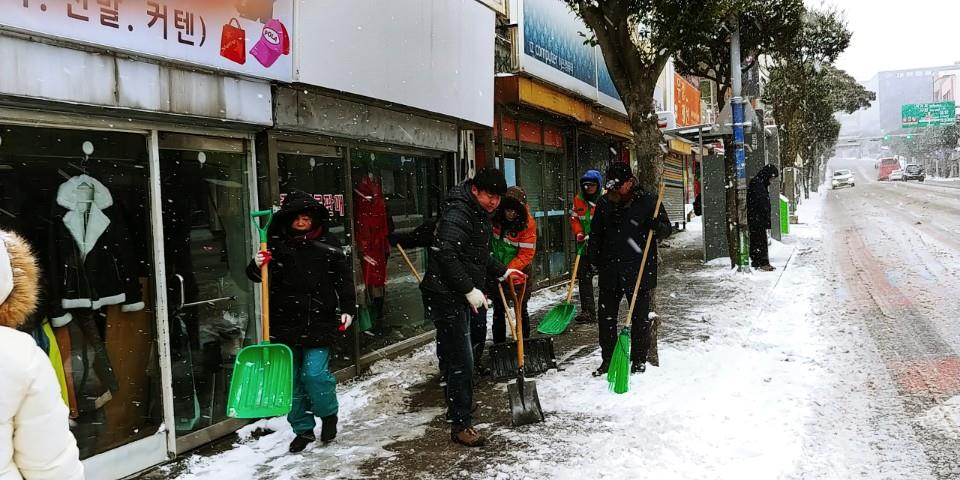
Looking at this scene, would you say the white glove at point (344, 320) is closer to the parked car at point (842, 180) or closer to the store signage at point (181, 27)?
the store signage at point (181, 27)

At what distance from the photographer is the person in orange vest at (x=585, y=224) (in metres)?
7.70

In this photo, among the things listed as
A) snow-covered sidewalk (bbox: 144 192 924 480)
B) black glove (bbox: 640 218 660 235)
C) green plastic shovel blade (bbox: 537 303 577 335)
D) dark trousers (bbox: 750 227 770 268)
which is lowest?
snow-covered sidewalk (bbox: 144 192 924 480)

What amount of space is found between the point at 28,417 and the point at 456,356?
2.91 m

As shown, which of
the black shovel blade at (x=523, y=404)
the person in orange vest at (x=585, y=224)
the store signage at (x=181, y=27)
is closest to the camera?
the store signage at (x=181, y=27)

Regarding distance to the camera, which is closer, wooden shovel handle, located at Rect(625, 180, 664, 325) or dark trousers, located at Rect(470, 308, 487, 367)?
wooden shovel handle, located at Rect(625, 180, 664, 325)

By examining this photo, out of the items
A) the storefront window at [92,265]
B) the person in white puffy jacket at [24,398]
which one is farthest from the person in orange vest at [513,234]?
the person in white puffy jacket at [24,398]

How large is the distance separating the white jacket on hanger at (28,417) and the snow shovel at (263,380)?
228 cm

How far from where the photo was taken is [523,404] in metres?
4.78

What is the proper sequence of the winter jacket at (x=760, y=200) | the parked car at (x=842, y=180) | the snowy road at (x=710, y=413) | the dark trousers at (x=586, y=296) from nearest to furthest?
the snowy road at (x=710, y=413)
the dark trousers at (x=586, y=296)
the winter jacket at (x=760, y=200)
the parked car at (x=842, y=180)

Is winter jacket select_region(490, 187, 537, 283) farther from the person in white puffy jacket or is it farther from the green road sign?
the green road sign

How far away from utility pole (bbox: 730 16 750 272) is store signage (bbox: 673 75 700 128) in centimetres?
784

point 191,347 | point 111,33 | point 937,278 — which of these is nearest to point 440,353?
point 191,347

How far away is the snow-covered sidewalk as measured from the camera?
3.99 m

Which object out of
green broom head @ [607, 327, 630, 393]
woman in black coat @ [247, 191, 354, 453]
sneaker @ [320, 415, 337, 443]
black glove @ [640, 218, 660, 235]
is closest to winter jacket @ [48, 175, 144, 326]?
woman in black coat @ [247, 191, 354, 453]
